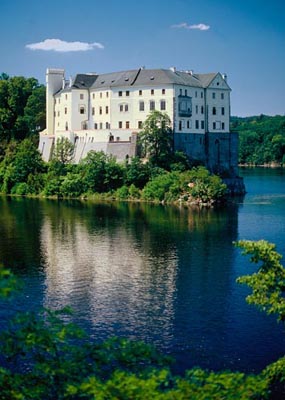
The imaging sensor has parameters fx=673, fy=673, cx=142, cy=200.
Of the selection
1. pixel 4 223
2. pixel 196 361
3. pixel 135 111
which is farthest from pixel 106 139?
pixel 196 361

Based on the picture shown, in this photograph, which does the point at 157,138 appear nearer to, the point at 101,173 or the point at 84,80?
the point at 101,173

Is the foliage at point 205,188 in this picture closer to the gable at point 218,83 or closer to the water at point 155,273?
the water at point 155,273

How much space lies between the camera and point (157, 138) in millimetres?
56188

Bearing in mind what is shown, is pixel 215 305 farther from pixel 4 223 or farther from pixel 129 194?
pixel 129 194

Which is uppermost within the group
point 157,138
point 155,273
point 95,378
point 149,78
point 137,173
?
point 149,78

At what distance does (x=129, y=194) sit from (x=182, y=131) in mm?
7631

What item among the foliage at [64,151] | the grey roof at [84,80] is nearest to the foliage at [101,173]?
the foliage at [64,151]

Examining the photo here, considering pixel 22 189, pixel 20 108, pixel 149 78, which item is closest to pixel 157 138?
pixel 149 78

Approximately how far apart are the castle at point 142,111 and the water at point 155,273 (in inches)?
442

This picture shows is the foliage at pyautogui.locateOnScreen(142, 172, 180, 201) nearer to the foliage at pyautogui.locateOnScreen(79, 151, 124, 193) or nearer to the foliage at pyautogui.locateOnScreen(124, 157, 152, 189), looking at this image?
the foliage at pyautogui.locateOnScreen(124, 157, 152, 189)

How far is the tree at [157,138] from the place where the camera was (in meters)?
55.8

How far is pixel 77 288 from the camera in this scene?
2491 centimetres

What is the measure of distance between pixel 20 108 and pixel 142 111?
56.8 feet

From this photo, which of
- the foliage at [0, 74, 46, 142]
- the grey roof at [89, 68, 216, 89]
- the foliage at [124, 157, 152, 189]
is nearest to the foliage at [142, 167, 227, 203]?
the foliage at [124, 157, 152, 189]
